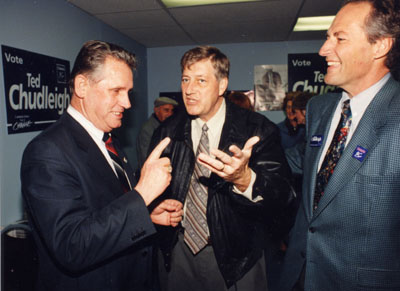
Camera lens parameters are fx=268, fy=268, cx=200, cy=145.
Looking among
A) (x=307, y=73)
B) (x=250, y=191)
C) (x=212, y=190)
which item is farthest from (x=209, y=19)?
(x=250, y=191)

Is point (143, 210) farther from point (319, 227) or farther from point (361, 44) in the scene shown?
point (361, 44)

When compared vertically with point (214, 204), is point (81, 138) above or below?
above

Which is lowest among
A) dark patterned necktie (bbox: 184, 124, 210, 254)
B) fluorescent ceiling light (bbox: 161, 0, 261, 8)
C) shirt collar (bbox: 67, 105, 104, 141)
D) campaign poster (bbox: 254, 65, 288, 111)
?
dark patterned necktie (bbox: 184, 124, 210, 254)

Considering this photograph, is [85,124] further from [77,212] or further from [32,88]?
[32,88]

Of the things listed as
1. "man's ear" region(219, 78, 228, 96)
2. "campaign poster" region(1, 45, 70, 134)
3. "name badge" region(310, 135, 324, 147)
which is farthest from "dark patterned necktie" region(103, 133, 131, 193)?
"campaign poster" region(1, 45, 70, 134)

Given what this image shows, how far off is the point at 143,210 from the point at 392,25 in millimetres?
1614

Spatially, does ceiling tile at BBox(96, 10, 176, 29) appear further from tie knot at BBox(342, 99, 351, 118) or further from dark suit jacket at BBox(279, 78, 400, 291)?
dark suit jacket at BBox(279, 78, 400, 291)

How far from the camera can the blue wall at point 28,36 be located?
2586 mm

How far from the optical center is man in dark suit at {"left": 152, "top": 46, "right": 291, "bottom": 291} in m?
1.78

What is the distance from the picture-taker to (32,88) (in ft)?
9.37

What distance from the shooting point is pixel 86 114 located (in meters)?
1.50

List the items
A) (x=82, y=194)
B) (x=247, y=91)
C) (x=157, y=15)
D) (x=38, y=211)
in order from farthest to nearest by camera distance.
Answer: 1. (x=247, y=91)
2. (x=157, y=15)
3. (x=82, y=194)
4. (x=38, y=211)

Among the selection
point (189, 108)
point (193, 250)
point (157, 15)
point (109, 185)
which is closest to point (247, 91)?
point (157, 15)

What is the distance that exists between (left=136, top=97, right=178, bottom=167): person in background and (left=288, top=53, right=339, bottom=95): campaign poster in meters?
2.70
